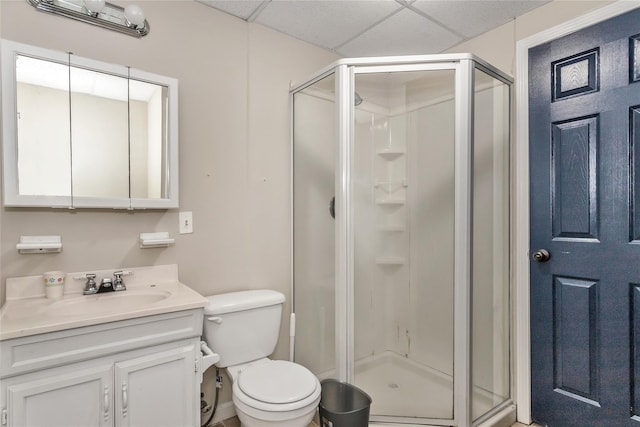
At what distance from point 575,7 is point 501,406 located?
2.18 m

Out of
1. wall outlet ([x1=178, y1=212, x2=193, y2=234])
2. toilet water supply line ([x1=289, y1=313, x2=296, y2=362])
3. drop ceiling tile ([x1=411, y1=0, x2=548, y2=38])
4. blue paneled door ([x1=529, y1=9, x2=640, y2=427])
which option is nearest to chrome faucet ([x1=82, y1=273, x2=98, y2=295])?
wall outlet ([x1=178, y1=212, x2=193, y2=234])

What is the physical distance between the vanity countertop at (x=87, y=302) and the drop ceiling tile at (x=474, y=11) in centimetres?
195

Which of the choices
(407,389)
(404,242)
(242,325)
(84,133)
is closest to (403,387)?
(407,389)

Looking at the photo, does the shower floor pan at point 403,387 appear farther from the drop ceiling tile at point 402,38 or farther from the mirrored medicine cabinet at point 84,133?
the drop ceiling tile at point 402,38

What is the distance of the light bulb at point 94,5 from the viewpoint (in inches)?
59.0

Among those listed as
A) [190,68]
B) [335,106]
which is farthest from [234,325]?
[190,68]

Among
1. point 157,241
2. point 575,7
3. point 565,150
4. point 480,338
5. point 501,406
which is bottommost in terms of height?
point 501,406

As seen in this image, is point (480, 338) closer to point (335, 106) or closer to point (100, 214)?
point (335, 106)

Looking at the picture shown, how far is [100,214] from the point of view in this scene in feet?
5.40

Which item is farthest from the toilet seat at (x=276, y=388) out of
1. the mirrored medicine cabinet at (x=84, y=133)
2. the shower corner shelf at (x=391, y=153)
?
the shower corner shelf at (x=391, y=153)

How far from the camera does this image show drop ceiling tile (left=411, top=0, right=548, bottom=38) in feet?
6.18

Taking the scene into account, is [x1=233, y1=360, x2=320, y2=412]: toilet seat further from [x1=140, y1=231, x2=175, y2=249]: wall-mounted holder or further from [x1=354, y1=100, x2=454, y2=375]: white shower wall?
[x1=140, y1=231, x2=175, y2=249]: wall-mounted holder

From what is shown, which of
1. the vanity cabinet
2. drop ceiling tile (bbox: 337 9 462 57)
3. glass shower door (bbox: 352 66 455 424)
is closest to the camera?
the vanity cabinet

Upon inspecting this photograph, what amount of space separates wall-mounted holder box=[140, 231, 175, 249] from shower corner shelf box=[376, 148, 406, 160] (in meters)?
1.20
